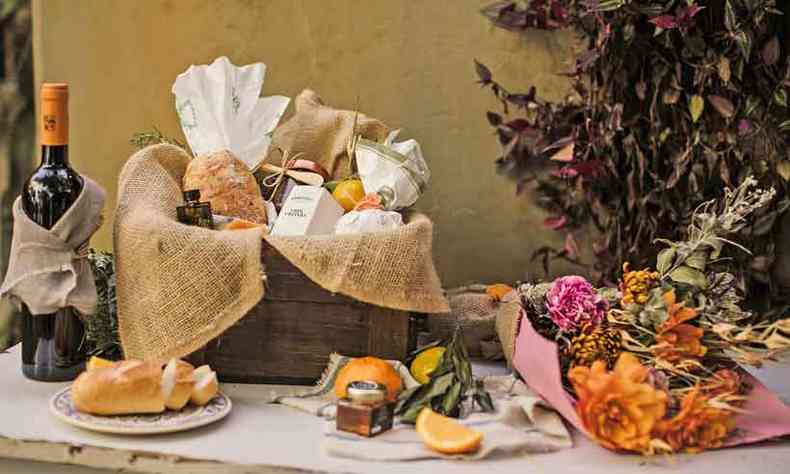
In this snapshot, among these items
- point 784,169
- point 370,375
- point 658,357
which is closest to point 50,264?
point 370,375

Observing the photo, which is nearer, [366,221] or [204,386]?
[204,386]

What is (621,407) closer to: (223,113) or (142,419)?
(142,419)

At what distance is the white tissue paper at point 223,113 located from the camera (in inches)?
69.9

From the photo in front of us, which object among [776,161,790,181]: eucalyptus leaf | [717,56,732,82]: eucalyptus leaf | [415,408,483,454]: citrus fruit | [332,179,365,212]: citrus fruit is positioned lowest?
[415,408,483,454]: citrus fruit

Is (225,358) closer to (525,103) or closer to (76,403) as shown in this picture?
(76,403)

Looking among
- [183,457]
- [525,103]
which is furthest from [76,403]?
[525,103]

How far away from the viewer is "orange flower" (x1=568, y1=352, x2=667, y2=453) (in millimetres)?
1247

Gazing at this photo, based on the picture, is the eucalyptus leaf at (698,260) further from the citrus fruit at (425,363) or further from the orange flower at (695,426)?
the citrus fruit at (425,363)

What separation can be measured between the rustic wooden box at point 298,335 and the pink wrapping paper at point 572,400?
196 millimetres

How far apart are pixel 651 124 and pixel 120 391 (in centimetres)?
106

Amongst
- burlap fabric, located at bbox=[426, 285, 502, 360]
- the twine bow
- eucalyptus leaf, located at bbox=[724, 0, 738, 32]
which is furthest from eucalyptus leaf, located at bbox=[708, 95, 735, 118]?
the twine bow

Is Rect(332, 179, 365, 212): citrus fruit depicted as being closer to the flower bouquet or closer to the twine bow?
the twine bow

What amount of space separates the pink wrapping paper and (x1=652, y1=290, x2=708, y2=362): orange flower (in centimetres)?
10

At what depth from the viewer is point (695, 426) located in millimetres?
1290
